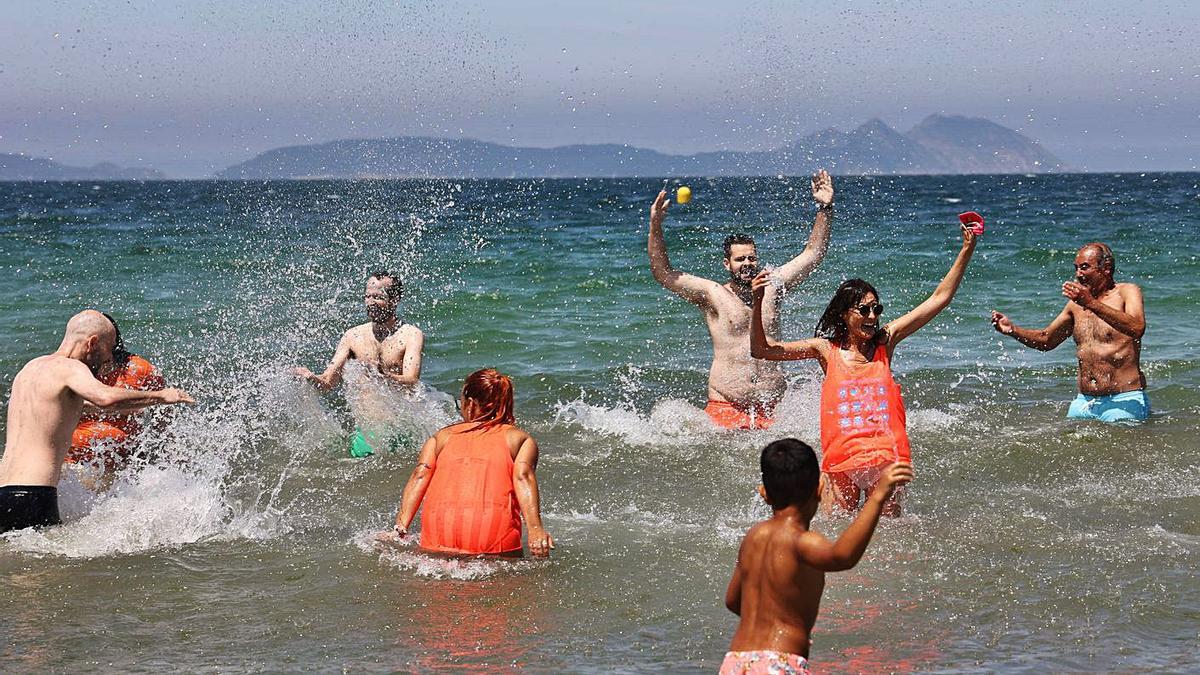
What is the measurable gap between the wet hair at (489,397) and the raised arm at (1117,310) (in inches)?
152

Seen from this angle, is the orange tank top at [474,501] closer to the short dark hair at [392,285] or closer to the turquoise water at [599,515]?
the turquoise water at [599,515]

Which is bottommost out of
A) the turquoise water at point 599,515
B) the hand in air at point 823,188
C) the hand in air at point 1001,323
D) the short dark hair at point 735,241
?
the turquoise water at point 599,515

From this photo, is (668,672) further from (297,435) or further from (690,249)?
(690,249)

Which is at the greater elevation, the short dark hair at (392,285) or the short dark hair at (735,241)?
the short dark hair at (735,241)

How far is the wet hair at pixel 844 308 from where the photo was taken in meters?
6.70

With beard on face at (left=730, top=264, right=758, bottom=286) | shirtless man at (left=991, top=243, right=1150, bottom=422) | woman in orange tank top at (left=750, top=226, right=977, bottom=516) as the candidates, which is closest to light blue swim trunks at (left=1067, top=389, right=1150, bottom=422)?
shirtless man at (left=991, top=243, right=1150, bottom=422)

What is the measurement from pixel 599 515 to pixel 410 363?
2101 millimetres

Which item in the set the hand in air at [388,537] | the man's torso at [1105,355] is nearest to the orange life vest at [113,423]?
the hand in air at [388,537]

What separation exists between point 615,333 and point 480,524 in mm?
10661

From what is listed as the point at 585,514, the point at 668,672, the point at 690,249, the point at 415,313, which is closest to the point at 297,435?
the point at 585,514

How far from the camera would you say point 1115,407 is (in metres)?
9.60

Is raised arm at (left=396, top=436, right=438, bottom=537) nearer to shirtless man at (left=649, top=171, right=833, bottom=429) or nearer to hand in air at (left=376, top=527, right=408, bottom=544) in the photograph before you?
hand in air at (left=376, top=527, right=408, bottom=544)

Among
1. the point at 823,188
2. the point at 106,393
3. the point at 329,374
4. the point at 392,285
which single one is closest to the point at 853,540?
the point at 106,393

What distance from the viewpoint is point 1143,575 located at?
20.6 ft
